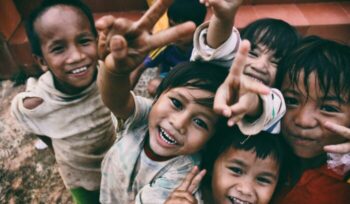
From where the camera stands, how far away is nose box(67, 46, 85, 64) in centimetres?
149

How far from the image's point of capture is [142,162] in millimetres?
1377

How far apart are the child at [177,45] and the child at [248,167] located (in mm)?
774

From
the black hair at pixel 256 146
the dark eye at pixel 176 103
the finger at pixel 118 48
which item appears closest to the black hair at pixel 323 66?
the black hair at pixel 256 146

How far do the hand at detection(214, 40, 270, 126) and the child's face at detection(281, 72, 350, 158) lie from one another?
0.27m

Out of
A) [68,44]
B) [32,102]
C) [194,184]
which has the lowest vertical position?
[194,184]

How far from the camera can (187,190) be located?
1.30 meters

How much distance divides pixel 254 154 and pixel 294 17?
210cm

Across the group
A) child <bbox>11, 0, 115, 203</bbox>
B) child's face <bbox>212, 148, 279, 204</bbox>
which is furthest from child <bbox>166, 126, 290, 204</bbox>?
child <bbox>11, 0, 115, 203</bbox>

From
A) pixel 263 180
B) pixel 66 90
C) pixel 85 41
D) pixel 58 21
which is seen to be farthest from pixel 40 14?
pixel 263 180

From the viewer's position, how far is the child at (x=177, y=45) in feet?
7.00

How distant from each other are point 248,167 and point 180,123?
0.32 metres

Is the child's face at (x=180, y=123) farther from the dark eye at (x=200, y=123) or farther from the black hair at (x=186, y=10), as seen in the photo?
the black hair at (x=186, y=10)

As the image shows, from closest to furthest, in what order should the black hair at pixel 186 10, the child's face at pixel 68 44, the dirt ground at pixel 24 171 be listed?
1. the child's face at pixel 68 44
2. the black hair at pixel 186 10
3. the dirt ground at pixel 24 171

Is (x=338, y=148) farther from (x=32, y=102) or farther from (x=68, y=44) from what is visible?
(x=32, y=102)
